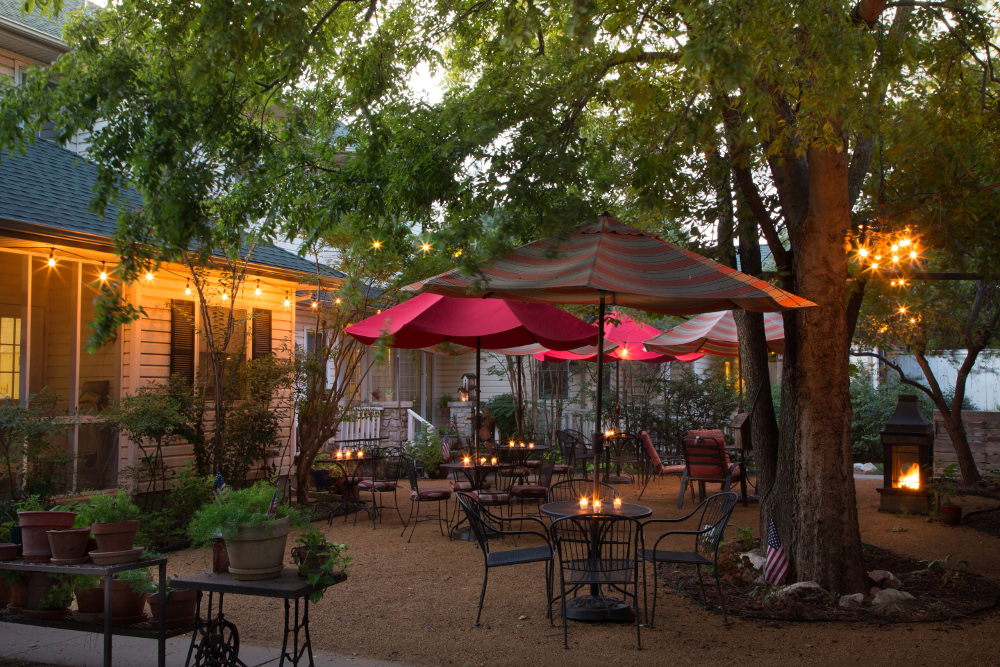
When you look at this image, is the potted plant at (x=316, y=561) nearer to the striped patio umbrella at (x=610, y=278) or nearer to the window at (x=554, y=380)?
the striped patio umbrella at (x=610, y=278)

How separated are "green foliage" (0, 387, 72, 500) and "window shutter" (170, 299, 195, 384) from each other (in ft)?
6.69

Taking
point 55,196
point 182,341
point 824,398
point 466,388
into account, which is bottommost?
point 824,398

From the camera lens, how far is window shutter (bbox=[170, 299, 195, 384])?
990cm

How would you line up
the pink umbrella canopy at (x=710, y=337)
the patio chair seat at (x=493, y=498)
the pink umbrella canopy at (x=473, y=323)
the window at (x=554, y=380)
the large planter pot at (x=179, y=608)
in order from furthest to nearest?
the window at (x=554, y=380)
the pink umbrella canopy at (x=710, y=337)
the patio chair seat at (x=493, y=498)
the pink umbrella canopy at (x=473, y=323)
the large planter pot at (x=179, y=608)

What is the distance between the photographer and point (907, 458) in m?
10.3

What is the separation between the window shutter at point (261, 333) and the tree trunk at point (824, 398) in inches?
293

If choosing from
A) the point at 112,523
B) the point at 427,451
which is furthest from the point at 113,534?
the point at 427,451

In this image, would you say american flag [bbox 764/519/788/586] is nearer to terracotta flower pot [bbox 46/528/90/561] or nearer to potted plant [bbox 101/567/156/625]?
potted plant [bbox 101/567/156/625]

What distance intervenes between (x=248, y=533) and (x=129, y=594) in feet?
3.64

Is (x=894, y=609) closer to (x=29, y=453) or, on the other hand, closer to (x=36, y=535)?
(x=36, y=535)

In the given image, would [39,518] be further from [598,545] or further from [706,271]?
[706,271]

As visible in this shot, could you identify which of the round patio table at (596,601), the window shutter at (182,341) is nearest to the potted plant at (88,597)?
the round patio table at (596,601)

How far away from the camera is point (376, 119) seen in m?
6.88

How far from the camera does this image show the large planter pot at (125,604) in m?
4.46
